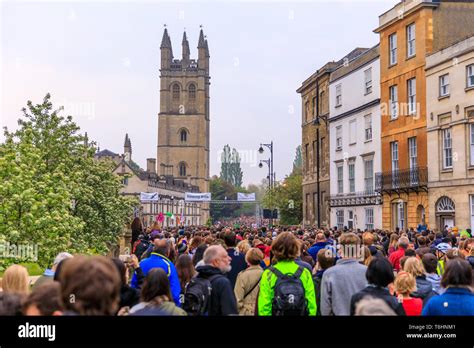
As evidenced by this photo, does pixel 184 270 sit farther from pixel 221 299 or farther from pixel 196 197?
pixel 196 197

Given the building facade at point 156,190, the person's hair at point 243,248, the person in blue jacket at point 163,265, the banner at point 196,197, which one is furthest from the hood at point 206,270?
the banner at point 196,197

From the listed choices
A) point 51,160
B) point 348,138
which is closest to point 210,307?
point 51,160

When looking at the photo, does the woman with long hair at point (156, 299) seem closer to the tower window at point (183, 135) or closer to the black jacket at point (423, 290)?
the black jacket at point (423, 290)

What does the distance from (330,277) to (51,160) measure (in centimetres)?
2412

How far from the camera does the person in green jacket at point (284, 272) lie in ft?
23.3

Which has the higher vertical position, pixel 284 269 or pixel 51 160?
pixel 51 160

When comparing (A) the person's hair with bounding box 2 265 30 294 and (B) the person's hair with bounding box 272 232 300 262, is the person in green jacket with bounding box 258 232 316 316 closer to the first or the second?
(B) the person's hair with bounding box 272 232 300 262

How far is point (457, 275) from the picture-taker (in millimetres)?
6027

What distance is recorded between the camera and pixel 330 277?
7449 millimetres

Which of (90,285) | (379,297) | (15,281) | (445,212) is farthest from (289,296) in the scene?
(445,212)

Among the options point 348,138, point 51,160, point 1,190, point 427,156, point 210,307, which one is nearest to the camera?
point 210,307

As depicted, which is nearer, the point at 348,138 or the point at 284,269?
the point at 284,269
